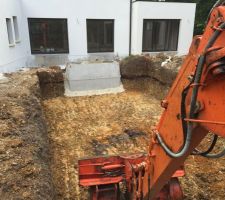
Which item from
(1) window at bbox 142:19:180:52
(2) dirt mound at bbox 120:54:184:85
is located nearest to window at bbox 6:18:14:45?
(2) dirt mound at bbox 120:54:184:85

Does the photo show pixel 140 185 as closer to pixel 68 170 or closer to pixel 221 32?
pixel 221 32

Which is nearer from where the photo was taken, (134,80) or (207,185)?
(207,185)

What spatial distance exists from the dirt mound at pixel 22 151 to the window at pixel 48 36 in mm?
6962

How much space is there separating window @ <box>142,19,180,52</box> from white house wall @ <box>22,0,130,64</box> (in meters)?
1.21

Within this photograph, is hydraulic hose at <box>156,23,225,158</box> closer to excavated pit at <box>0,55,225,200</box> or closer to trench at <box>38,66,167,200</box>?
excavated pit at <box>0,55,225,200</box>

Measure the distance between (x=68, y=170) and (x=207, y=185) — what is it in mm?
2526

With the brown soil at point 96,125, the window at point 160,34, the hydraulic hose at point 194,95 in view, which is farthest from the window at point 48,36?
the hydraulic hose at point 194,95

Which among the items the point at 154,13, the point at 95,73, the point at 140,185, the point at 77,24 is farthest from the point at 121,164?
the point at 154,13

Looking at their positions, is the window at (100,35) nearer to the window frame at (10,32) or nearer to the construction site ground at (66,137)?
the window frame at (10,32)

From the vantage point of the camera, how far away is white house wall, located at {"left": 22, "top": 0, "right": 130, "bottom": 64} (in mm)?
12695

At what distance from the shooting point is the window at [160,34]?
1463 centimetres

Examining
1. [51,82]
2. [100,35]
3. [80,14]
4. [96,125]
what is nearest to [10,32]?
[51,82]

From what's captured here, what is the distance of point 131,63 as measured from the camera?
1133cm

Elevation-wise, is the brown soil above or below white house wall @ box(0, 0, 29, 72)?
below
